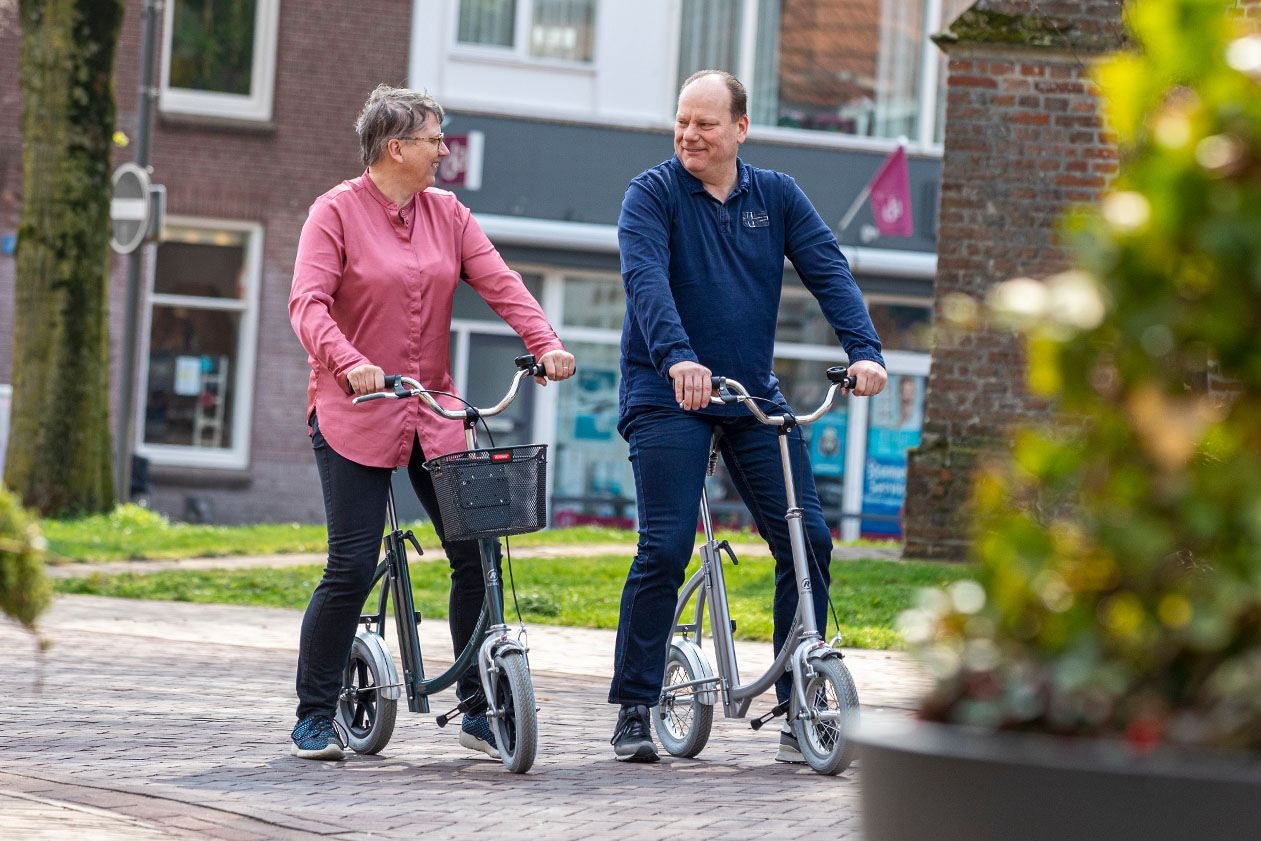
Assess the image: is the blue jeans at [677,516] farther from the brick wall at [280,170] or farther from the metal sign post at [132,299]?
the brick wall at [280,170]

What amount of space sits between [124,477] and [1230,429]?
51.8 feet

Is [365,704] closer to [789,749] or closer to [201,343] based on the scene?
[789,749]

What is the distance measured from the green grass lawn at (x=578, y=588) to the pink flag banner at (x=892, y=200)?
28.7 feet

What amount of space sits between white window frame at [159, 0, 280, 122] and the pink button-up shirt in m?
15.3

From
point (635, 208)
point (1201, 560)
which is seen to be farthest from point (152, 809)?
point (1201, 560)

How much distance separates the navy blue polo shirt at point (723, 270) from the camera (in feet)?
18.9

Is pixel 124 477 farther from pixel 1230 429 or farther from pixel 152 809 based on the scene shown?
pixel 1230 429

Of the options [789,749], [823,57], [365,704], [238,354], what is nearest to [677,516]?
[789,749]

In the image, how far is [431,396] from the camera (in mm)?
5664

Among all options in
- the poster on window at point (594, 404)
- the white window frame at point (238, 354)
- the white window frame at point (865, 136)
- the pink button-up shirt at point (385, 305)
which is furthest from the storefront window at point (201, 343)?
the pink button-up shirt at point (385, 305)

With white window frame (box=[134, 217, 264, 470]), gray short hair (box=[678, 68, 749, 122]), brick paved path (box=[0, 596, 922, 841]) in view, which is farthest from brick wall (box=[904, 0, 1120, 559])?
white window frame (box=[134, 217, 264, 470])

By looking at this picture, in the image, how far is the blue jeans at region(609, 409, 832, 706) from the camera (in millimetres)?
5723

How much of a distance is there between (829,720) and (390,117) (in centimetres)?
209

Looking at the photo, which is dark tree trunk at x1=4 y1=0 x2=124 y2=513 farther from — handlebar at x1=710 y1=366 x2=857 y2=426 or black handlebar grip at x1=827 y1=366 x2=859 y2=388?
black handlebar grip at x1=827 y1=366 x2=859 y2=388
